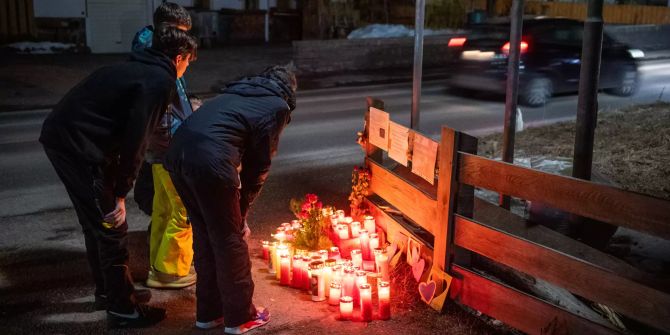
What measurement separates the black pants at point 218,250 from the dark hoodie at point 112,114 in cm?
34

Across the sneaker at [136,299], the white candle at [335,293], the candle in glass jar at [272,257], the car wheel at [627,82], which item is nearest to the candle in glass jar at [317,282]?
the white candle at [335,293]

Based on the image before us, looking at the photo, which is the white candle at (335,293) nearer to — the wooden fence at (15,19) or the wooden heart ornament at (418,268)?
the wooden heart ornament at (418,268)

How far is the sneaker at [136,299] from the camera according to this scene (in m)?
4.79

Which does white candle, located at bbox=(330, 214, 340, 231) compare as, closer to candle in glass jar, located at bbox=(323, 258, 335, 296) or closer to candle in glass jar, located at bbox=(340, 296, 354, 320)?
candle in glass jar, located at bbox=(323, 258, 335, 296)

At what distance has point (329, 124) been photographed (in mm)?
12219

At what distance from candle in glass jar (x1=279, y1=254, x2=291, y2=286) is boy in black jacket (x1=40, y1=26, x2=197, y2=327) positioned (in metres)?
1.28

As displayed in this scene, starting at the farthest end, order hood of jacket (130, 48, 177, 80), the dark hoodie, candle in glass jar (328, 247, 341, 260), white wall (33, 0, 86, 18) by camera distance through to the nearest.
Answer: white wall (33, 0, 86, 18) < candle in glass jar (328, 247, 341, 260) < hood of jacket (130, 48, 177, 80) < the dark hoodie

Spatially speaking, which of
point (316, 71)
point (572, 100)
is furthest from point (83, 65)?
point (572, 100)

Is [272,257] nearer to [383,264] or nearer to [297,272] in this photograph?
[297,272]

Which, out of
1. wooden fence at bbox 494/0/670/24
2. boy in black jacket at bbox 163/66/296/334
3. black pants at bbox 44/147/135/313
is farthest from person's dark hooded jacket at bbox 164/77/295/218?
wooden fence at bbox 494/0/670/24

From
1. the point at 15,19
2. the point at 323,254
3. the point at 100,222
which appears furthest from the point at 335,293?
the point at 15,19

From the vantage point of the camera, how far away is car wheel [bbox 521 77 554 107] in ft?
46.1

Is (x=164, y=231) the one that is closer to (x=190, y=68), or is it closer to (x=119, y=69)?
(x=119, y=69)

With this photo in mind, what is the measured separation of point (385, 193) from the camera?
5785mm
